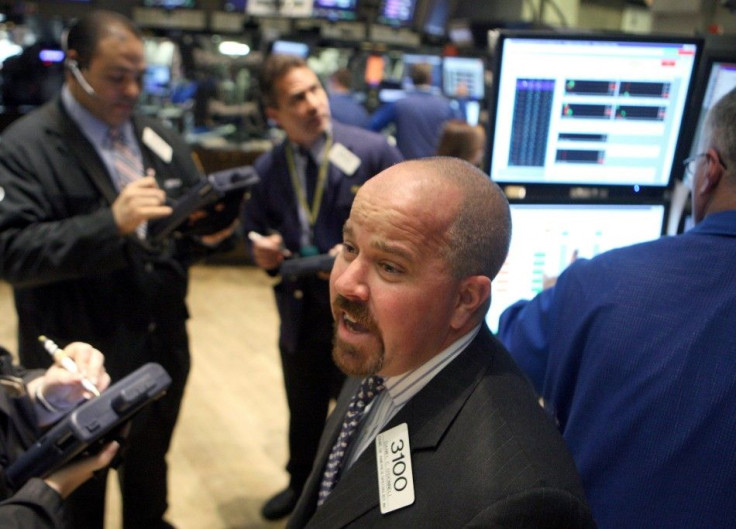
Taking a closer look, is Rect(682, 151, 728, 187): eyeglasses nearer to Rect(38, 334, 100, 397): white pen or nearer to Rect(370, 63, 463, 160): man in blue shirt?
Rect(38, 334, 100, 397): white pen

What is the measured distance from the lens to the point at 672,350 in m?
1.20

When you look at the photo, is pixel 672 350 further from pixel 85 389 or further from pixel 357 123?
pixel 357 123

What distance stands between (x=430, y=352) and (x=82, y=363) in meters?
0.89

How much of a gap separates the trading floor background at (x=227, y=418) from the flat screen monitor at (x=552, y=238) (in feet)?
5.60

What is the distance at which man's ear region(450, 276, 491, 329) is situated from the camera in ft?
3.70

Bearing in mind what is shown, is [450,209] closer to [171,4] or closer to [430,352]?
[430,352]

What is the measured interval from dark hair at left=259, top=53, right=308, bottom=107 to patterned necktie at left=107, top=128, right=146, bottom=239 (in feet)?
1.90

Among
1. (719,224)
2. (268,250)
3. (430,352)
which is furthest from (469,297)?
(268,250)

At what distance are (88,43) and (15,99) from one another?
468 cm

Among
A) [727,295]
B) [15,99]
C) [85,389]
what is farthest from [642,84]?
[15,99]

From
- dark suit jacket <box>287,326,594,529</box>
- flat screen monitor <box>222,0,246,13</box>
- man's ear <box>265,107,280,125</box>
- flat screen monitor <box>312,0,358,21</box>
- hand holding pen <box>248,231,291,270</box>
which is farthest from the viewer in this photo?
flat screen monitor <box>312,0,358,21</box>

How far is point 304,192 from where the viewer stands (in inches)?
102

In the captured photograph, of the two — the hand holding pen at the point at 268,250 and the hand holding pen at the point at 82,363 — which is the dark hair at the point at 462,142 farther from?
the hand holding pen at the point at 82,363

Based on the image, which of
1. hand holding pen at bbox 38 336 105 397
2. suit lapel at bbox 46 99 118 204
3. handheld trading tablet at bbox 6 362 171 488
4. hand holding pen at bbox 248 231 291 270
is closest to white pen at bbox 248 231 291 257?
hand holding pen at bbox 248 231 291 270
